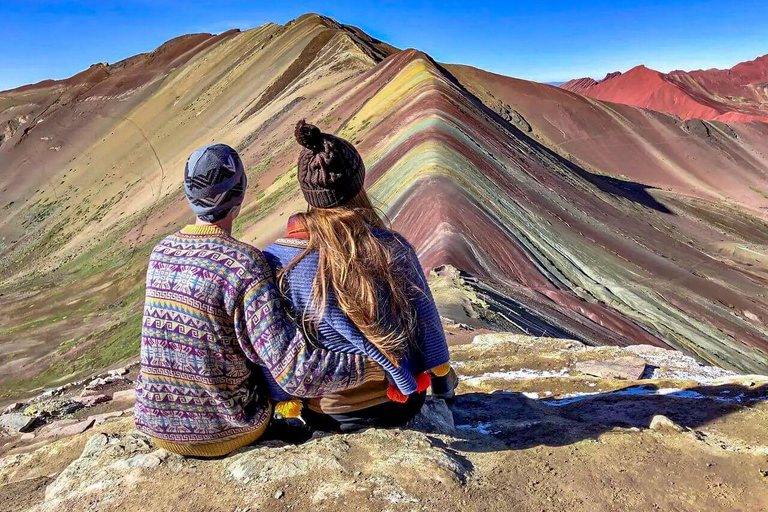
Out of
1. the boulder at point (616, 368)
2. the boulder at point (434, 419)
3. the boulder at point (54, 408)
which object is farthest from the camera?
the boulder at point (54, 408)

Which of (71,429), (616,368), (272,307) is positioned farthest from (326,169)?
(71,429)

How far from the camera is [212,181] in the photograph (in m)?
2.57

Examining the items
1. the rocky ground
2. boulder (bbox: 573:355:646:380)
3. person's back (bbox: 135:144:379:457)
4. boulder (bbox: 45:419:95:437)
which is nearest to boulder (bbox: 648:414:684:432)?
the rocky ground

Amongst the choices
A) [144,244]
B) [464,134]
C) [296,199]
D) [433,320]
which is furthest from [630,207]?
[433,320]

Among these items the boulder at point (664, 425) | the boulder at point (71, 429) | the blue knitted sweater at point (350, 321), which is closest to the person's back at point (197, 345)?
the blue knitted sweater at point (350, 321)

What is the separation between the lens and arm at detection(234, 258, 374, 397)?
2469 millimetres

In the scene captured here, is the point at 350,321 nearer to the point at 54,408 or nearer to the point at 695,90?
the point at 54,408

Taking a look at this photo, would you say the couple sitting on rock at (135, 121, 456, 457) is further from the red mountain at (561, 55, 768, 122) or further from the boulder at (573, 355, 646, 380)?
the red mountain at (561, 55, 768, 122)

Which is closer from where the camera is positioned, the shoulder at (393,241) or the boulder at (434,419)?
the shoulder at (393,241)

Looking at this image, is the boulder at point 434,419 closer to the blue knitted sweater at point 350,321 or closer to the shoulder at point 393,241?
the blue knitted sweater at point 350,321

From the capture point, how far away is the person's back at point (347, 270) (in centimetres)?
252

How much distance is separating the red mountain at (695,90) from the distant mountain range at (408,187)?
278 inches

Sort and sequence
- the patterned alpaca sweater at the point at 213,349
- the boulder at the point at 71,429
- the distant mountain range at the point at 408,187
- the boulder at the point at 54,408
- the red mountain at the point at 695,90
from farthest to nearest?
1. the red mountain at the point at 695,90
2. the distant mountain range at the point at 408,187
3. the boulder at the point at 54,408
4. the boulder at the point at 71,429
5. the patterned alpaca sweater at the point at 213,349

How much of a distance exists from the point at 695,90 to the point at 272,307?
76.0 metres
